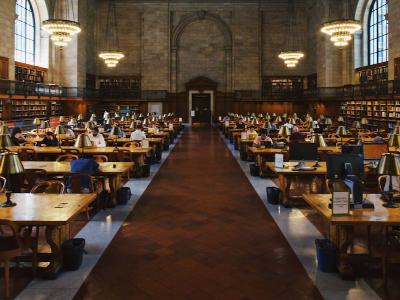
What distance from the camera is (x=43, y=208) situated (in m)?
4.66

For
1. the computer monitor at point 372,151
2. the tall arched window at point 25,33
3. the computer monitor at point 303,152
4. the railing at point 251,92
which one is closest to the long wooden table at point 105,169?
the computer monitor at point 303,152

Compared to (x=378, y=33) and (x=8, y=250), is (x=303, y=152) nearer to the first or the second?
(x=8, y=250)

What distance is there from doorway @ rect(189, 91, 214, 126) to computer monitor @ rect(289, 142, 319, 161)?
25.5m

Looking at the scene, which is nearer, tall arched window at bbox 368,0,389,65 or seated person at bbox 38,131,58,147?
seated person at bbox 38,131,58,147

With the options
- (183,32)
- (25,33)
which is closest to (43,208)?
(25,33)

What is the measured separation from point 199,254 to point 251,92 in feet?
92.0

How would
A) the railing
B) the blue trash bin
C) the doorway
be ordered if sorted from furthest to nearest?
the doorway → the railing → the blue trash bin

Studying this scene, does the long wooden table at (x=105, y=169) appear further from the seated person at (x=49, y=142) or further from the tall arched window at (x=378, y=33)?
the tall arched window at (x=378, y=33)

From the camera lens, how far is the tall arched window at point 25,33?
922 inches

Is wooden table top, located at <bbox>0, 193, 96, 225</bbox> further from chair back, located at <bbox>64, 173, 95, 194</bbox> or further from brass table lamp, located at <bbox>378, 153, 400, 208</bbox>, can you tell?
brass table lamp, located at <bbox>378, 153, 400, 208</bbox>

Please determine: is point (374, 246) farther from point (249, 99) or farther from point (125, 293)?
point (249, 99)

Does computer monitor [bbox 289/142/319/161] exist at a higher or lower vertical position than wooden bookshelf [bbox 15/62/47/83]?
lower

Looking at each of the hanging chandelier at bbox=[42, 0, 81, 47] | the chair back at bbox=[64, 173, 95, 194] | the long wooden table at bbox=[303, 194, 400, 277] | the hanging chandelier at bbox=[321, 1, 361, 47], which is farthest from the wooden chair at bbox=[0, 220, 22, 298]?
the hanging chandelier at bbox=[321, 1, 361, 47]

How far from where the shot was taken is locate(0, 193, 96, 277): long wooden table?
423cm
